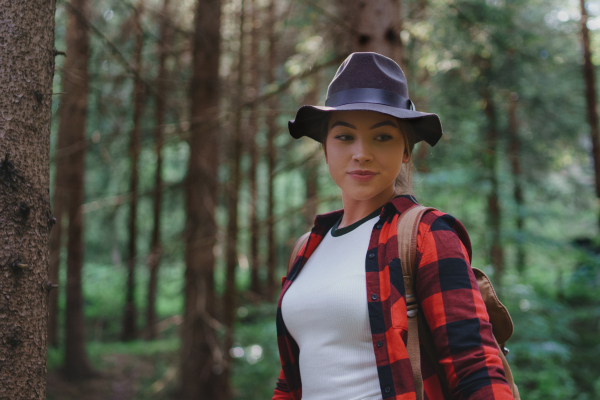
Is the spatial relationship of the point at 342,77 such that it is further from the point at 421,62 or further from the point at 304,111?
the point at 421,62

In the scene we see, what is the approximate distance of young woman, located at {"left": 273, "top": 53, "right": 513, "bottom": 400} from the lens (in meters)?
1.29

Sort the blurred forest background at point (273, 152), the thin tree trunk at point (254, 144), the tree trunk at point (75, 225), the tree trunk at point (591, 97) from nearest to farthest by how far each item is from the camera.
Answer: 1. the blurred forest background at point (273, 152)
2. the tree trunk at point (75, 225)
3. the tree trunk at point (591, 97)
4. the thin tree trunk at point (254, 144)

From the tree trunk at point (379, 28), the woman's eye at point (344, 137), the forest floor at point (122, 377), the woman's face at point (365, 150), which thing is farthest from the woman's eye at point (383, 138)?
the forest floor at point (122, 377)

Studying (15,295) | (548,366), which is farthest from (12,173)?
(548,366)

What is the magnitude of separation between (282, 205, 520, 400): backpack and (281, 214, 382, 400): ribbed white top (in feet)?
0.44

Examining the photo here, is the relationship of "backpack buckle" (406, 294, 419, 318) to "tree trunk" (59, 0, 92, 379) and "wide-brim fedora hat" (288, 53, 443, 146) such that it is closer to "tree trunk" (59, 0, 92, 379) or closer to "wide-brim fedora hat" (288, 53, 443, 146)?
"wide-brim fedora hat" (288, 53, 443, 146)

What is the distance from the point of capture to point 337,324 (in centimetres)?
151

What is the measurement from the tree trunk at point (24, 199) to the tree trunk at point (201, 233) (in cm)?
546

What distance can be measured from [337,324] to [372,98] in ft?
2.67

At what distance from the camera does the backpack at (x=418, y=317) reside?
1.38m

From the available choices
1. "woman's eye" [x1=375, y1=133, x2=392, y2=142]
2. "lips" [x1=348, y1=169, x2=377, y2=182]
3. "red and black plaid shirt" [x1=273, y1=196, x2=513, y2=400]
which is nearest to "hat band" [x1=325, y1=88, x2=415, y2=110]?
"woman's eye" [x1=375, y1=133, x2=392, y2=142]

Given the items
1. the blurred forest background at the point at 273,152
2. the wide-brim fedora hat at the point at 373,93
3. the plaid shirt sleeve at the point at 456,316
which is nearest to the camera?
the plaid shirt sleeve at the point at 456,316

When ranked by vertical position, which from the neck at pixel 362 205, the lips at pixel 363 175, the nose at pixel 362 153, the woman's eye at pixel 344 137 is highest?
the woman's eye at pixel 344 137

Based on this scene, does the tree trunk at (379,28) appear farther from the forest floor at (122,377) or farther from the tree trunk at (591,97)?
the tree trunk at (591,97)
